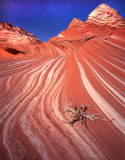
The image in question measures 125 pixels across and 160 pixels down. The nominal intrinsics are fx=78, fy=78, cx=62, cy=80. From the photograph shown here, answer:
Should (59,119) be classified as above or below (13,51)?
below

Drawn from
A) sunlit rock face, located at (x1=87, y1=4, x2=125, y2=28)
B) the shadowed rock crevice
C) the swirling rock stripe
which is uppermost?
the shadowed rock crevice

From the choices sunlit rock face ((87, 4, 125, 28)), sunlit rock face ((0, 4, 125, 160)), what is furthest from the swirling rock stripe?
sunlit rock face ((87, 4, 125, 28))

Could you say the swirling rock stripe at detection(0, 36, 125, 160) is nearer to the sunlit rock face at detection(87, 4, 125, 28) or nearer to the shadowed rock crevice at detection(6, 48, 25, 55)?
the shadowed rock crevice at detection(6, 48, 25, 55)

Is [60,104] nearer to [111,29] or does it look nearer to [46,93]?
[46,93]

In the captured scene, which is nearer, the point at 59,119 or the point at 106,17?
the point at 59,119

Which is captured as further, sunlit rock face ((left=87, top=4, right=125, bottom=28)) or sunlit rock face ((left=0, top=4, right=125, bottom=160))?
sunlit rock face ((left=87, top=4, right=125, bottom=28))

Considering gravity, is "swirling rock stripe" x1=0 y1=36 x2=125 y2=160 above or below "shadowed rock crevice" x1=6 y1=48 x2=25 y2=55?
below

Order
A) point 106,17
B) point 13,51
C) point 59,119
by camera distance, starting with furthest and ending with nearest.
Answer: point 106,17 < point 13,51 < point 59,119

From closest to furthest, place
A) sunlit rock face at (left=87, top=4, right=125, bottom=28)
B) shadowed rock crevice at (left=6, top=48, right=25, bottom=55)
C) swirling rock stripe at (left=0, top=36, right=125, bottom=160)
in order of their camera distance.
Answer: swirling rock stripe at (left=0, top=36, right=125, bottom=160) < sunlit rock face at (left=87, top=4, right=125, bottom=28) < shadowed rock crevice at (left=6, top=48, right=25, bottom=55)

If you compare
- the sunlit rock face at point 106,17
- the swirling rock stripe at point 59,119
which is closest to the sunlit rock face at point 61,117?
the swirling rock stripe at point 59,119

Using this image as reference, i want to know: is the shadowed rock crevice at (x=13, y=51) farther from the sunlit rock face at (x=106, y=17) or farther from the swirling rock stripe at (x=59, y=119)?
the sunlit rock face at (x=106, y=17)

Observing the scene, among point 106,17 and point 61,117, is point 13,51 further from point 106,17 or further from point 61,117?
point 106,17

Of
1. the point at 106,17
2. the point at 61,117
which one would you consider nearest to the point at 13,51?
the point at 61,117

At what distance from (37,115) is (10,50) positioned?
424 inches
